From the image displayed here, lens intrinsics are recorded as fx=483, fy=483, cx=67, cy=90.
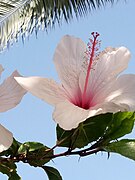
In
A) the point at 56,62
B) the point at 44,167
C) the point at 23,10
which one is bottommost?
the point at 44,167

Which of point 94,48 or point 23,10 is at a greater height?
point 23,10

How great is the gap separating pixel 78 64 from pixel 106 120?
59 millimetres

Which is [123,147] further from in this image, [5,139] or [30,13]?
[30,13]

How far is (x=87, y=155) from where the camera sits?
0.43m

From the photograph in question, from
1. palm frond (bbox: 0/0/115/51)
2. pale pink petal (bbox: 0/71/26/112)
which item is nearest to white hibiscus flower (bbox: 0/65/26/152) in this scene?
pale pink petal (bbox: 0/71/26/112)

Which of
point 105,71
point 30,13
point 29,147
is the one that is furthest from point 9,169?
point 30,13

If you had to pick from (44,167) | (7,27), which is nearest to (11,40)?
(7,27)

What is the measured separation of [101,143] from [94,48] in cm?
9

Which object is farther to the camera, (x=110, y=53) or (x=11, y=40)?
(x=11, y=40)

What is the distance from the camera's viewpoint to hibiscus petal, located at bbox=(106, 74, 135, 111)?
1.34 feet

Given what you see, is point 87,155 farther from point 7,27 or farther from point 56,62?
point 7,27

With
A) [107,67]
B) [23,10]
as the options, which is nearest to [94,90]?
[107,67]

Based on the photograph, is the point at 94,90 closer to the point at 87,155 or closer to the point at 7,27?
the point at 87,155

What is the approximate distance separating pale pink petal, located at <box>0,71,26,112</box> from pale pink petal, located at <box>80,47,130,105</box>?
60 mm
